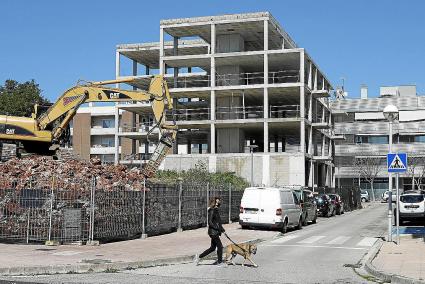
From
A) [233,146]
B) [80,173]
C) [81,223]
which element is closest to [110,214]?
[81,223]

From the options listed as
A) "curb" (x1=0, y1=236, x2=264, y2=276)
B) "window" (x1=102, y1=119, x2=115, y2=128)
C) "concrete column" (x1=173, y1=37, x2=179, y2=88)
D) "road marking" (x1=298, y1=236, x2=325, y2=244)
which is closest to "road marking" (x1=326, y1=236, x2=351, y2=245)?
"road marking" (x1=298, y1=236, x2=325, y2=244)

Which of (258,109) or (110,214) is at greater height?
(258,109)

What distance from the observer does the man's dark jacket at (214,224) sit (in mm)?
14445

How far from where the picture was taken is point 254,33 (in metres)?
59.8

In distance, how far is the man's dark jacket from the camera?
47.4 ft

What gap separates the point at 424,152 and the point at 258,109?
34.5 m

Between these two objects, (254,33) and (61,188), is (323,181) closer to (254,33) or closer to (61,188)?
(254,33)

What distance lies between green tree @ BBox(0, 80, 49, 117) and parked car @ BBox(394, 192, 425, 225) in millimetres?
37889

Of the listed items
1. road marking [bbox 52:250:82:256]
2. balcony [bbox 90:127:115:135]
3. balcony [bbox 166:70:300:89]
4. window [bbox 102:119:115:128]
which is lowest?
road marking [bbox 52:250:82:256]

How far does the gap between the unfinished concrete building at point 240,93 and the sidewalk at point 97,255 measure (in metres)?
35.8

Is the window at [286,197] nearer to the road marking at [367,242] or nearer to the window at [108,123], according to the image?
the road marking at [367,242]

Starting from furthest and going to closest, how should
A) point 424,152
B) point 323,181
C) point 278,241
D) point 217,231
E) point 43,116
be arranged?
point 424,152 < point 323,181 < point 43,116 < point 278,241 < point 217,231

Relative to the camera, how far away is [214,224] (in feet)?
47.5

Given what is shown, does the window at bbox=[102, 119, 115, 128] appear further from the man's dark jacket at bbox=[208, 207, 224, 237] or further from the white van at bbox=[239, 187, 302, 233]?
the man's dark jacket at bbox=[208, 207, 224, 237]
